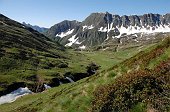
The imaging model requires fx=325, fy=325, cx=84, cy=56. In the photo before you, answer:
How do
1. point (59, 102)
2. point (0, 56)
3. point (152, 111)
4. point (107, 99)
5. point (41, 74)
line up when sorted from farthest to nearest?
point (0, 56), point (41, 74), point (59, 102), point (107, 99), point (152, 111)

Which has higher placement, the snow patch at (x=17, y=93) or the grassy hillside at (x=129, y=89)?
the grassy hillside at (x=129, y=89)

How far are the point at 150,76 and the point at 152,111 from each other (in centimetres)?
388

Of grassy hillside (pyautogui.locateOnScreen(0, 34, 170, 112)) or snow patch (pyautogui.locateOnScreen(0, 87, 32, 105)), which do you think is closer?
grassy hillside (pyautogui.locateOnScreen(0, 34, 170, 112))

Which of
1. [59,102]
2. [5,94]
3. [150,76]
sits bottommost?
[5,94]

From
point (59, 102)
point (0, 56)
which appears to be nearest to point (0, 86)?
point (0, 56)

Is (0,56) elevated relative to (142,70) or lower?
lower

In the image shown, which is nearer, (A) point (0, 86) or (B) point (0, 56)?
(A) point (0, 86)

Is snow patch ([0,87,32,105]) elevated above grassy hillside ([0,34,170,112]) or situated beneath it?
situated beneath

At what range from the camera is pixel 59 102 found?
3062 cm

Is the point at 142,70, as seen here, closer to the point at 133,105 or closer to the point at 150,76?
the point at 150,76

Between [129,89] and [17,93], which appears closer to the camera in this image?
[129,89]

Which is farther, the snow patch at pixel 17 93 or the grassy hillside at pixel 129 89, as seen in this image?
the snow patch at pixel 17 93

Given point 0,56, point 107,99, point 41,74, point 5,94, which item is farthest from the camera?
point 0,56

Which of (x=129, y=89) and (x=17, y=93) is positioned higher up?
(x=129, y=89)
